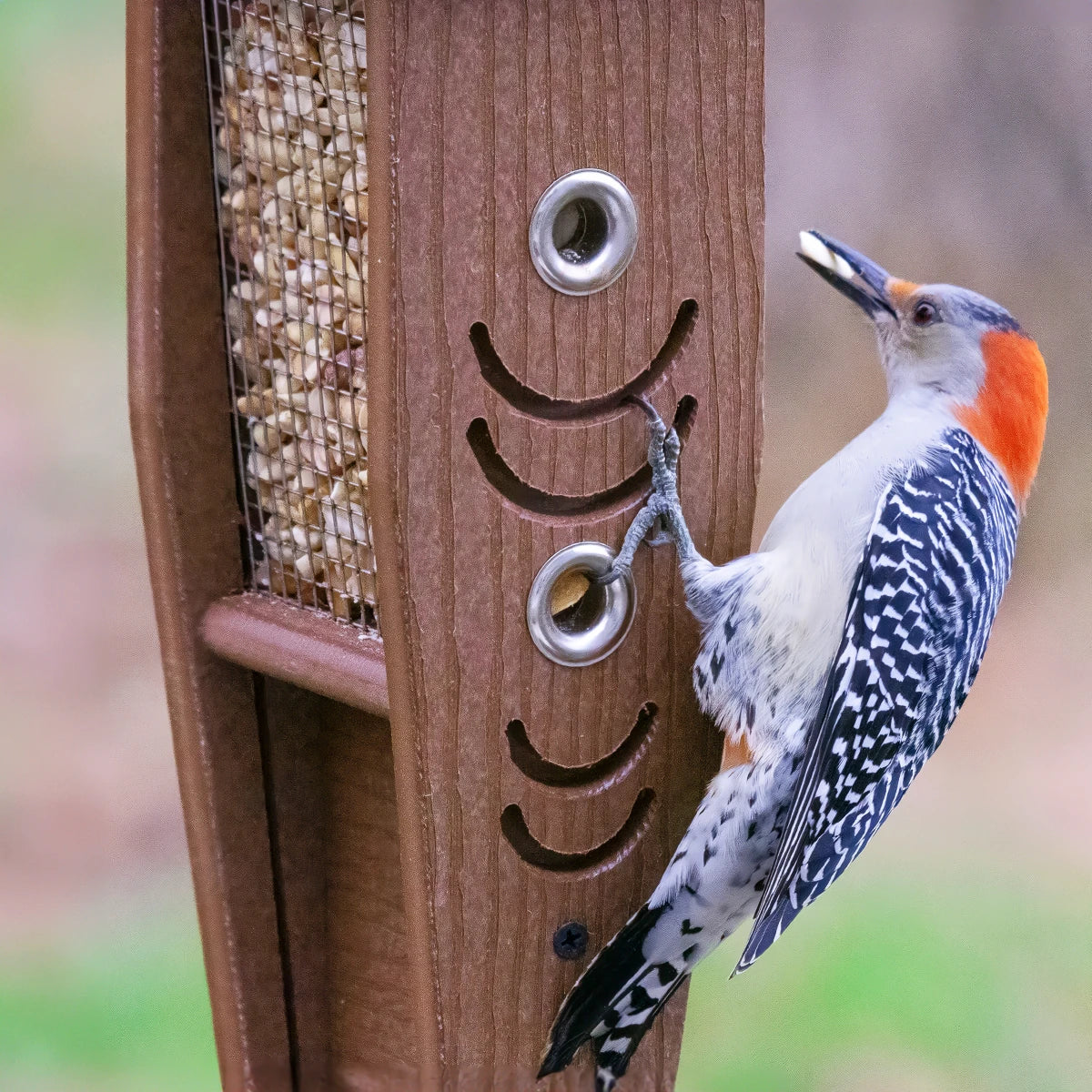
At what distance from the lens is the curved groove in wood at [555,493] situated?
1501 millimetres

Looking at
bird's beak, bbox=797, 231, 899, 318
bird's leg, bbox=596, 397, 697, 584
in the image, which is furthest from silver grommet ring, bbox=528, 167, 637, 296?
bird's beak, bbox=797, 231, 899, 318

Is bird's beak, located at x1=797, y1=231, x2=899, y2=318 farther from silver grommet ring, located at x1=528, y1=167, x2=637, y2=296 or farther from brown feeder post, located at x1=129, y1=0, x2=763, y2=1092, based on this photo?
silver grommet ring, located at x1=528, y1=167, x2=637, y2=296

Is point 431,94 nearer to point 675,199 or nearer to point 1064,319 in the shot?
point 675,199

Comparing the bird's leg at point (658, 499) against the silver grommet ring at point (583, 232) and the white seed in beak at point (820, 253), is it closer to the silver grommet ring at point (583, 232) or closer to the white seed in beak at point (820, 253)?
the silver grommet ring at point (583, 232)

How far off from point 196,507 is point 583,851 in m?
0.60

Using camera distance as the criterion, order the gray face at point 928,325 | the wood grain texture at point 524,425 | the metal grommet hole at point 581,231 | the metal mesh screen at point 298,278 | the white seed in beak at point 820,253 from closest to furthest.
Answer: the wood grain texture at point 524,425
the metal grommet hole at point 581,231
the metal mesh screen at point 298,278
the white seed in beak at point 820,253
the gray face at point 928,325

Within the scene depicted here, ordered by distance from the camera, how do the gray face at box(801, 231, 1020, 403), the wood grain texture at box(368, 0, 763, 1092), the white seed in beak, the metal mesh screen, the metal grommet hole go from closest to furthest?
the wood grain texture at box(368, 0, 763, 1092) → the metal grommet hole → the metal mesh screen → the white seed in beak → the gray face at box(801, 231, 1020, 403)

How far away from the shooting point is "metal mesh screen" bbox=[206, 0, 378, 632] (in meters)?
1.65

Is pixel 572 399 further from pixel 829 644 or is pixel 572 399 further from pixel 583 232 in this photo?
pixel 829 644

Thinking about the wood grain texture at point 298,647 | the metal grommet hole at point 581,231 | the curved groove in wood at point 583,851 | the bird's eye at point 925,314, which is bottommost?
the curved groove in wood at point 583,851

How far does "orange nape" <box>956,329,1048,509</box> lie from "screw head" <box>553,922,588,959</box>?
0.82m

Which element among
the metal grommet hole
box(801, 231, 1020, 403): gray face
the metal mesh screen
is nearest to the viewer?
the metal grommet hole

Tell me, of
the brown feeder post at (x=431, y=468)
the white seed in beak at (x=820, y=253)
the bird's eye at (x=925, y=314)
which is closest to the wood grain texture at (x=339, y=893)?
the brown feeder post at (x=431, y=468)

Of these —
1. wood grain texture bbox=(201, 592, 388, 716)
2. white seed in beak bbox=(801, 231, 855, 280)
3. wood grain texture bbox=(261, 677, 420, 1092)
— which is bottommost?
wood grain texture bbox=(261, 677, 420, 1092)
